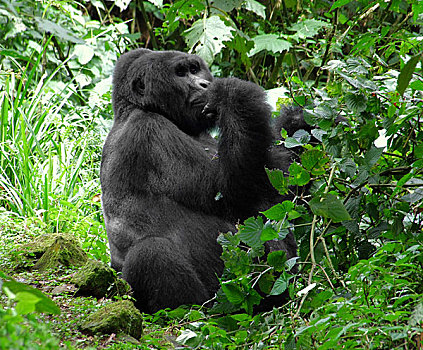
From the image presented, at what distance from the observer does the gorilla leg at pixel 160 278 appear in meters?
2.88

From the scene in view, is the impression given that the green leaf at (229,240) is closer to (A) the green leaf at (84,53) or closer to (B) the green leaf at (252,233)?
(B) the green leaf at (252,233)

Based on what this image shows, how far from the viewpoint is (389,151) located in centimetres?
239

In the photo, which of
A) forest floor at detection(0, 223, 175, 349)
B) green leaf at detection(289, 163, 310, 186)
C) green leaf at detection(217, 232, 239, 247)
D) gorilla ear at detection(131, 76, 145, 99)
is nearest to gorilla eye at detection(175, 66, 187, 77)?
gorilla ear at detection(131, 76, 145, 99)

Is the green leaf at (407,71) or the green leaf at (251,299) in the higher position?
the green leaf at (407,71)

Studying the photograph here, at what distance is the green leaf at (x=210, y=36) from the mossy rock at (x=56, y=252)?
1.56 metres

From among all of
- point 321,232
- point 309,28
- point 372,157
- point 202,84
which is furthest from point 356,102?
point 309,28

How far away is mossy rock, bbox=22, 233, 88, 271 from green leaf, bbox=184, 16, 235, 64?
61.5 inches

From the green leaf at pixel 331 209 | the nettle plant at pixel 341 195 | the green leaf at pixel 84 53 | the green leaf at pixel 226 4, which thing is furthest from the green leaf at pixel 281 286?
the green leaf at pixel 84 53

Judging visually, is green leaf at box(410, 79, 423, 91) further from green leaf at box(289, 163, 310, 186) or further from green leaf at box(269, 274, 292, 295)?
green leaf at box(269, 274, 292, 295)

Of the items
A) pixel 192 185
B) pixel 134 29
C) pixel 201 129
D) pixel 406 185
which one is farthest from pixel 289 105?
pixel 134 29

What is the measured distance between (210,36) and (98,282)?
1986mm

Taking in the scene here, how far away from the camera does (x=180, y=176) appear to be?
3.05 meters

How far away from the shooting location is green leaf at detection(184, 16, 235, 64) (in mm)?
3837

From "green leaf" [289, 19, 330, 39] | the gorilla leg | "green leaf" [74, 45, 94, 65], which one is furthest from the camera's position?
"green leaf" [74, 45, 94, 65]
